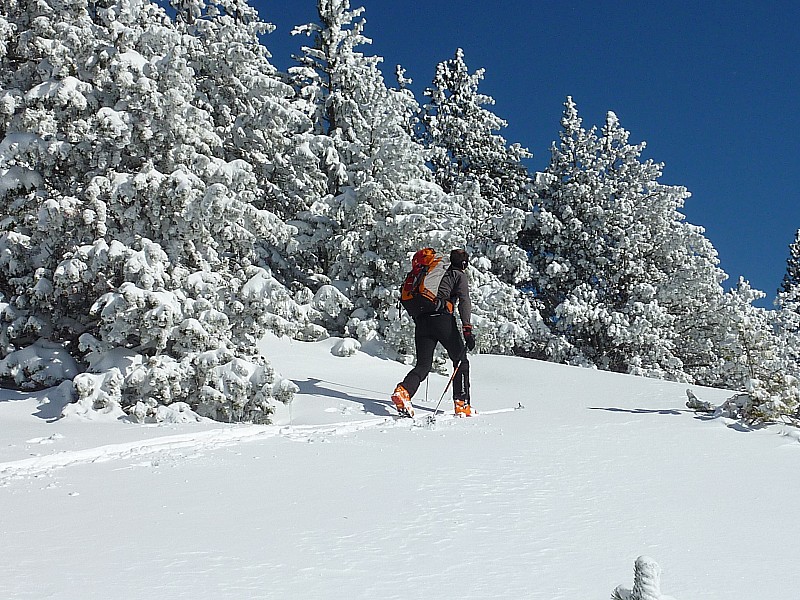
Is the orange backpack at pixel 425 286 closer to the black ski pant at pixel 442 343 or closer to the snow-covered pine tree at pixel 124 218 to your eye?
the black ski pant at pixel 442 343

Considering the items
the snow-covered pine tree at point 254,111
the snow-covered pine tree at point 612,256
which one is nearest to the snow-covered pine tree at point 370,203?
the snow-covered pine tree at point 254,111

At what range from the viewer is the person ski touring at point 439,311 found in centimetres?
825

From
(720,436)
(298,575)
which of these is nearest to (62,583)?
(298,575)

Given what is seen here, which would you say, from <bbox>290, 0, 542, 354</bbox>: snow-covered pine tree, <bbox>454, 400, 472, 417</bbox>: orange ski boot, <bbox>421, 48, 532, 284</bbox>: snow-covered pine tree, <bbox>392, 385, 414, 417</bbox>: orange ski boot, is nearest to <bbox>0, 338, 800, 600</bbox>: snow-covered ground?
<bbox>392, 385, 414, 417</bbox>: orange ski boot

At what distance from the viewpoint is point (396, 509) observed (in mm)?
3695

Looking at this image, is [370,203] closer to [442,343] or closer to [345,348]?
[345,348]

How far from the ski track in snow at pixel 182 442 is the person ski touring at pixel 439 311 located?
53 cm

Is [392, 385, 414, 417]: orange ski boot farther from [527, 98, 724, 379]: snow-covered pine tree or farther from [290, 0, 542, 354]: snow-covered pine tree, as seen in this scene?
[527, 98, 724, 379]: snow-covered pine tree

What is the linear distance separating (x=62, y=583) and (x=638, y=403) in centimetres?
773

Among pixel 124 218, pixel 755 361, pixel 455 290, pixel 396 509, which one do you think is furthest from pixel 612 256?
pixel 396 509

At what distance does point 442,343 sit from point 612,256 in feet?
56.7

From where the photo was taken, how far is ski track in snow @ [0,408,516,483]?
504cm

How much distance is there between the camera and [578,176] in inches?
993

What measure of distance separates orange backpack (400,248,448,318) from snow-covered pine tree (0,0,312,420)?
177 centimetres
